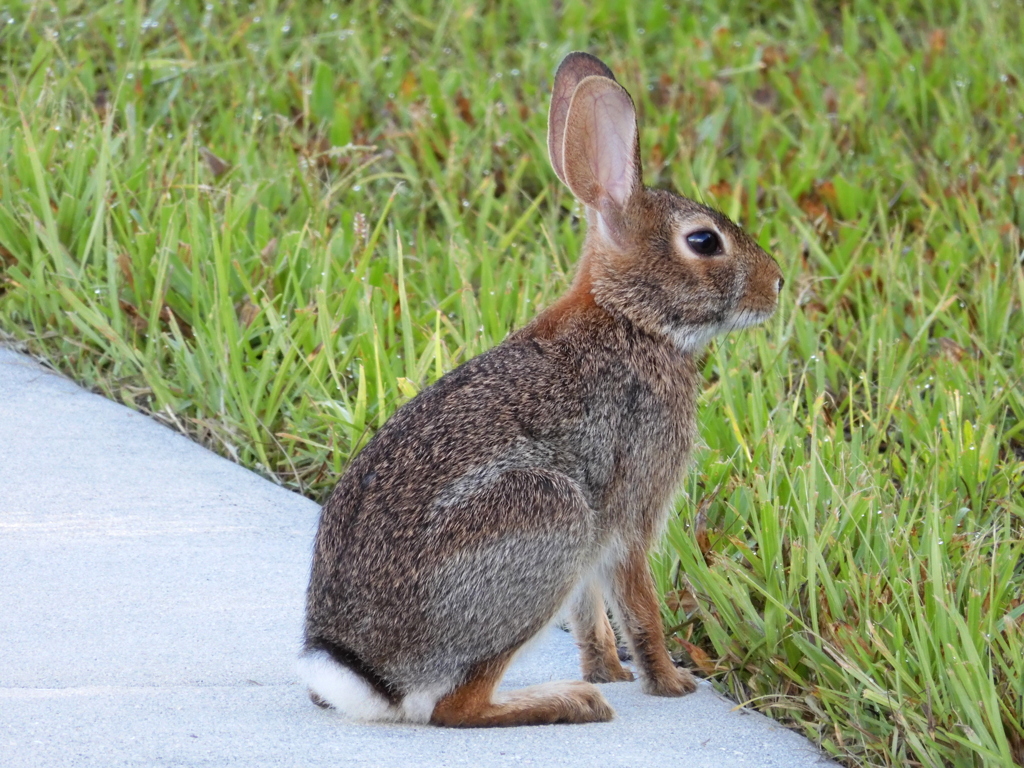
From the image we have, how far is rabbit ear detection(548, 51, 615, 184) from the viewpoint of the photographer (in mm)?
3861

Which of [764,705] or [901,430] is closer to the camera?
[764,705]

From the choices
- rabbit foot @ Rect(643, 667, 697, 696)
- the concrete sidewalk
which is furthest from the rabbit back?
rabbit foot @ Rect(643, 667, 697, 696)

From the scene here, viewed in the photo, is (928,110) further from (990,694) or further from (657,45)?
(990,694)

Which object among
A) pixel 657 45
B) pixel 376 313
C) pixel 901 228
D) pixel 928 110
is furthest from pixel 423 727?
pixel 657 45

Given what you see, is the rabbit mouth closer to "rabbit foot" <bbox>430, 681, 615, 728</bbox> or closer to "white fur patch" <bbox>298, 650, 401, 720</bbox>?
"rabbit foot" <bbox>430, 681, 615, 728</bbox>

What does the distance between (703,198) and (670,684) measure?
7.37ft

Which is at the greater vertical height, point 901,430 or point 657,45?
point 657,45

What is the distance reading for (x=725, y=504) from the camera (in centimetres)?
387

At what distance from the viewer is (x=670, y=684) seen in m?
3.42

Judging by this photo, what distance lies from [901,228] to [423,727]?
3405 mm

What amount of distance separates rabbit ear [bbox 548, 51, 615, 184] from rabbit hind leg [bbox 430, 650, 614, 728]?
137cm

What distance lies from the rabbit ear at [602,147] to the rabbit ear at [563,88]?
0.16m

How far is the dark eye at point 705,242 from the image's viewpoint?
146 inches

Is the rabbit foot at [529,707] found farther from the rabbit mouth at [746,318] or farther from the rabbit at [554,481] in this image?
the rabbit mouth at [746,318]
